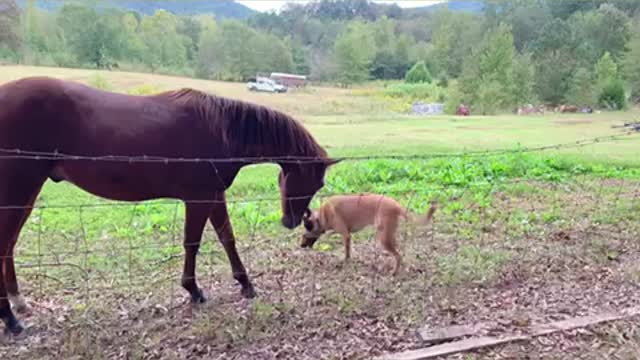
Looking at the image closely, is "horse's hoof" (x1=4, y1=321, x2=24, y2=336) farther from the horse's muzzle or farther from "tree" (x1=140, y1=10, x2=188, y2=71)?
"tree" (x1=140, y1=10, x2=188, y2=71)

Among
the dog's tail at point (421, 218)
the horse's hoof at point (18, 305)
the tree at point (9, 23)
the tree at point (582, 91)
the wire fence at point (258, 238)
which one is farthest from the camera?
the tree at point (582, 91)

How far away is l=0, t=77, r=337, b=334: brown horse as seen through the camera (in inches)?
137

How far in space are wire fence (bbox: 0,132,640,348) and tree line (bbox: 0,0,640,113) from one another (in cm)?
2097

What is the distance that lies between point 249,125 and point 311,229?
4.90 ft

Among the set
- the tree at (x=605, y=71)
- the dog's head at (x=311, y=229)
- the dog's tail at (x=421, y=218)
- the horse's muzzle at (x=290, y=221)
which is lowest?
the dog's head at (x=311, y=229)

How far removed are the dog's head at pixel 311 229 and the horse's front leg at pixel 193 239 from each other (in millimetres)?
1317

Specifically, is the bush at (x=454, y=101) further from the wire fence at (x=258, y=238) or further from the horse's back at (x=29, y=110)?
the horse's back at (x=29, y=110)

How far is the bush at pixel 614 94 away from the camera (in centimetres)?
3072

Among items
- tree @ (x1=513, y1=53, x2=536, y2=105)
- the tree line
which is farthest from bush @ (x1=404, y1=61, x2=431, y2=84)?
tree @ (x1=513, y1=53, x2=536, y2=105)

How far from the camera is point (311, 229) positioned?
203 inches

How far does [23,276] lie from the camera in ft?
14.6

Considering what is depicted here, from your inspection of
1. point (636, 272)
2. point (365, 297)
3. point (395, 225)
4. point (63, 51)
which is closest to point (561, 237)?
point (636, 272)

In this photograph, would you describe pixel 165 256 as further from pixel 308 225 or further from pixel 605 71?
pixel 605 71

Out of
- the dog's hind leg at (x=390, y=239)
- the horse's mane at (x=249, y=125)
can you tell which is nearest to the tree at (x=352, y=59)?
the dog's hind leg at (x=390, y=239)
